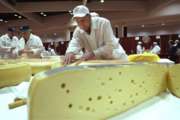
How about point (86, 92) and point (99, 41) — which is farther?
point (99, 41)

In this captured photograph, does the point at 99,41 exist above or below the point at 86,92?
above

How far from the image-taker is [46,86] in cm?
50

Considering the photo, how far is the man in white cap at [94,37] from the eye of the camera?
2.34m

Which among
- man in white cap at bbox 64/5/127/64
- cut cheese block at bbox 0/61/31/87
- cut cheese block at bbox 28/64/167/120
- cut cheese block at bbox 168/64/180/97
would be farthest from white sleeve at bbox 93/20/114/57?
cut cheese block at bbox 28/64/167/120

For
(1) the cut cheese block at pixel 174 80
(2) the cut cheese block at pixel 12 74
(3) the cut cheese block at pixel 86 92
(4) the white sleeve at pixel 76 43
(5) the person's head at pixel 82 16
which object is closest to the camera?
(3) the cut cheese block at pixel 86 92

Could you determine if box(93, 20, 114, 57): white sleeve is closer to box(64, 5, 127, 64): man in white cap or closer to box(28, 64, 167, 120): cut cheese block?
box(64, 5, 127, 64): man in white cap

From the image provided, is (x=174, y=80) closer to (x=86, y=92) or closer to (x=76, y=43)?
(x=86, y=92)

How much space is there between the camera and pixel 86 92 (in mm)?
567

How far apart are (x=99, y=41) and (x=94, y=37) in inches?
2.7

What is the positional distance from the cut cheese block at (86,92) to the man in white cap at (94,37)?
5.17ft

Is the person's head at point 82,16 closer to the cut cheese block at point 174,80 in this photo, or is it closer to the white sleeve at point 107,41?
the white sleeve at point 107,41

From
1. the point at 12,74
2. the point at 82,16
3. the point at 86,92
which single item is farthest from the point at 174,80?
the point at 82,16

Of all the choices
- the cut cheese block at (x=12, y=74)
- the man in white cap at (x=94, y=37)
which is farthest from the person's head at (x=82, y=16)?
the cut cheese block at (x=12, y=74)

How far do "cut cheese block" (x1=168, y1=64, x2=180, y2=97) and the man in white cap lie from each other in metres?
1.43
